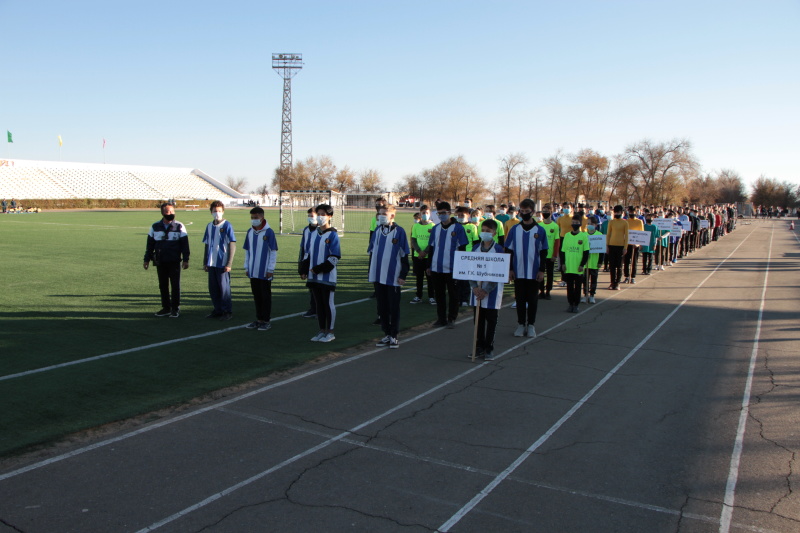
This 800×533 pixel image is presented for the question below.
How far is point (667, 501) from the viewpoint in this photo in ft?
13.9

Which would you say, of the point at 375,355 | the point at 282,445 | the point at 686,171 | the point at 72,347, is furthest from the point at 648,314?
the point at 686,171

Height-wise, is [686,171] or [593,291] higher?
[686,171]

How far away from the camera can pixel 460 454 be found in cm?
498

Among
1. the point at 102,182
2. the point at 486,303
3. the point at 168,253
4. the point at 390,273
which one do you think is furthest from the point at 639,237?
the point at 102,182

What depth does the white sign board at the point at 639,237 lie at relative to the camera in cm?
1653

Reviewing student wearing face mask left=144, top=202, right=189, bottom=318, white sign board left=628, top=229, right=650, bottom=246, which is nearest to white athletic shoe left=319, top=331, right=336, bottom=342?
student wearing face mask left=144, top=202, right=189, bottom=318

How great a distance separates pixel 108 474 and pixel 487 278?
5.02 m

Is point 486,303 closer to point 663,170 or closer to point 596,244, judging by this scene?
point 596,244

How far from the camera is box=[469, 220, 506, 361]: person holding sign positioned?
26.4ft

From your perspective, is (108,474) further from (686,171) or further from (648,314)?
(686,171)

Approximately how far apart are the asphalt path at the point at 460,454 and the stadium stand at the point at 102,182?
90.8 m

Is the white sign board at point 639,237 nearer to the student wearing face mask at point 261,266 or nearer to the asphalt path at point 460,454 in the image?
the asphalt path at point 460,454

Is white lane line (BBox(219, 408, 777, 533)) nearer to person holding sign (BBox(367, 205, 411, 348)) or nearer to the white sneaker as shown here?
the white sneaker

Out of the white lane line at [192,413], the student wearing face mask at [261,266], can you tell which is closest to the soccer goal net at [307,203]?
the student wearing face mask at [261,266]
